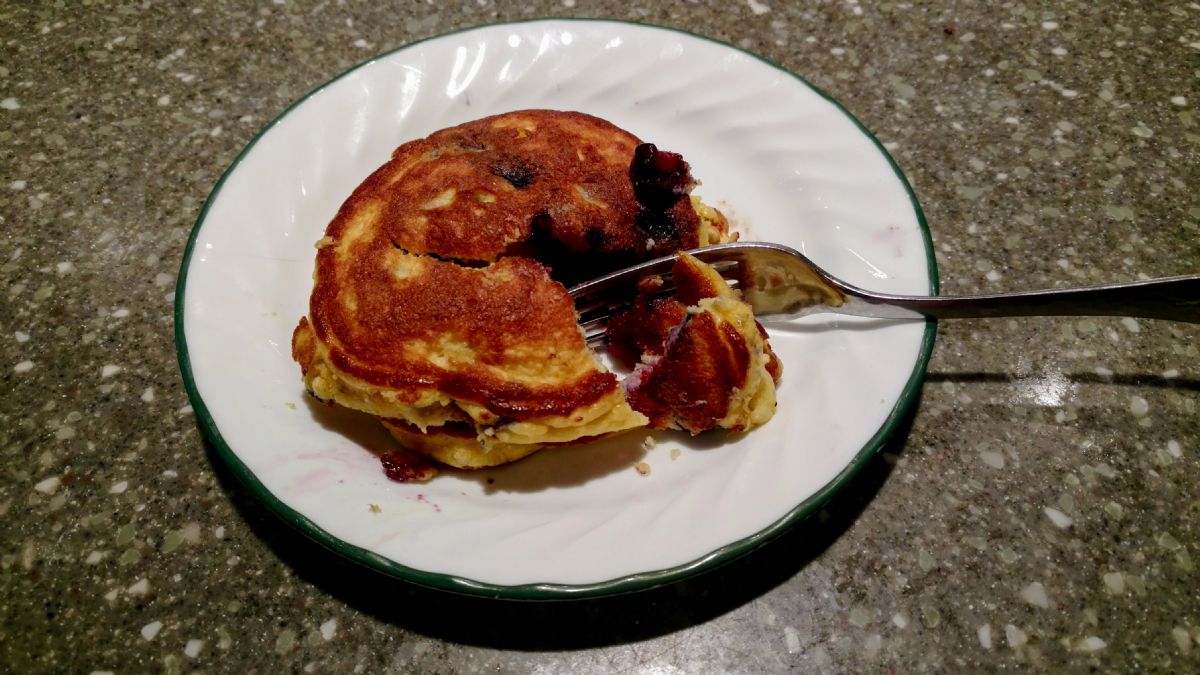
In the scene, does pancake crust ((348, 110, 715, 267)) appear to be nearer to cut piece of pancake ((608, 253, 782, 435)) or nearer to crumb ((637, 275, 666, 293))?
crumb ((637, 275, 666, 293))

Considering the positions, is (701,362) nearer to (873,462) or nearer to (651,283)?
(651,283)

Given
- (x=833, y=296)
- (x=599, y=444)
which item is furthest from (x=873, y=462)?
(x=599, y=444)

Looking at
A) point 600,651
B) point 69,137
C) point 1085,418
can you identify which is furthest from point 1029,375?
point 69,137

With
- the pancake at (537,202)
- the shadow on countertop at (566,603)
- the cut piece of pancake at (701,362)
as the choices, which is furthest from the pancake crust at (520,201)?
the shadow on countertop at (566,603)

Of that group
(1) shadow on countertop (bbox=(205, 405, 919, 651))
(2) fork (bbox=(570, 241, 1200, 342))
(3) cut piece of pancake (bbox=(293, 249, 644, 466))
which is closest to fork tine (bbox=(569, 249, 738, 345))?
(2) fork (bbox=(570, 241, 1200, 342))

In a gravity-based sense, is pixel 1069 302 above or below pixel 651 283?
above

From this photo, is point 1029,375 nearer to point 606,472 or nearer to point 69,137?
point 606,472
